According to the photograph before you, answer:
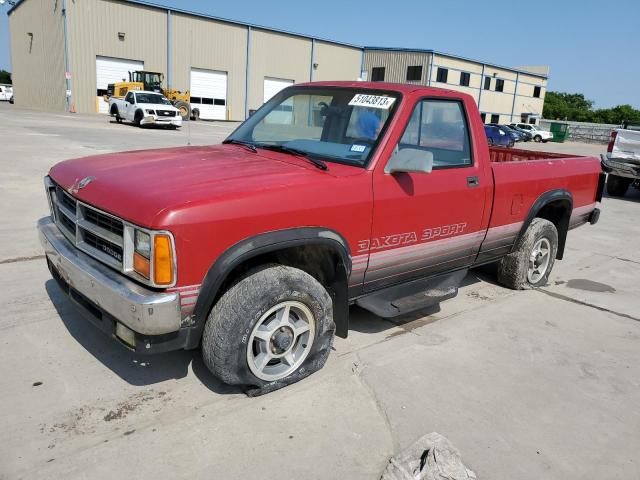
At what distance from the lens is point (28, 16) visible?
41.1 m

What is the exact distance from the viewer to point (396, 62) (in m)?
48.7

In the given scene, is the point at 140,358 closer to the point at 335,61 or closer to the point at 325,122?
the point at 325,122

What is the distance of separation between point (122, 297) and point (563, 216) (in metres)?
4.76

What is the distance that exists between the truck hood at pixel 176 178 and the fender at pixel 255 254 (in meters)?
0.26

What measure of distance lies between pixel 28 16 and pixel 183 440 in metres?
47.7

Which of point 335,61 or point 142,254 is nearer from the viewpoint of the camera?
point 142,254

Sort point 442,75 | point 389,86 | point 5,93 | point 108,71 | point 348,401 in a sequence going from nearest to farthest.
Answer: point 348,401 → point 389,86 → point 108,71 → point 442,75 → point 5,93

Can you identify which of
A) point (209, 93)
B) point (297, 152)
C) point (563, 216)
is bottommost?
point (563, 216)

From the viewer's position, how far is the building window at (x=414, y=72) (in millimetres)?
47750

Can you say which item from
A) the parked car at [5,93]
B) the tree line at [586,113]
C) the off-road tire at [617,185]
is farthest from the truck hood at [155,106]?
the tree line at [586,113]

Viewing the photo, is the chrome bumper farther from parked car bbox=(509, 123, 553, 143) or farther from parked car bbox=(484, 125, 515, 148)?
parked car bbox=(509, 123, 553, 143)

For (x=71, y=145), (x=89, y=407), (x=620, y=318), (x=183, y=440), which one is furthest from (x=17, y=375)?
(x=71, y=145)

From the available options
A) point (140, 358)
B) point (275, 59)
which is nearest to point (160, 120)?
point (275, 59)

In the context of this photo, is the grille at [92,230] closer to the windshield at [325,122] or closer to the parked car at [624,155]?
the windshield at [325,122]
